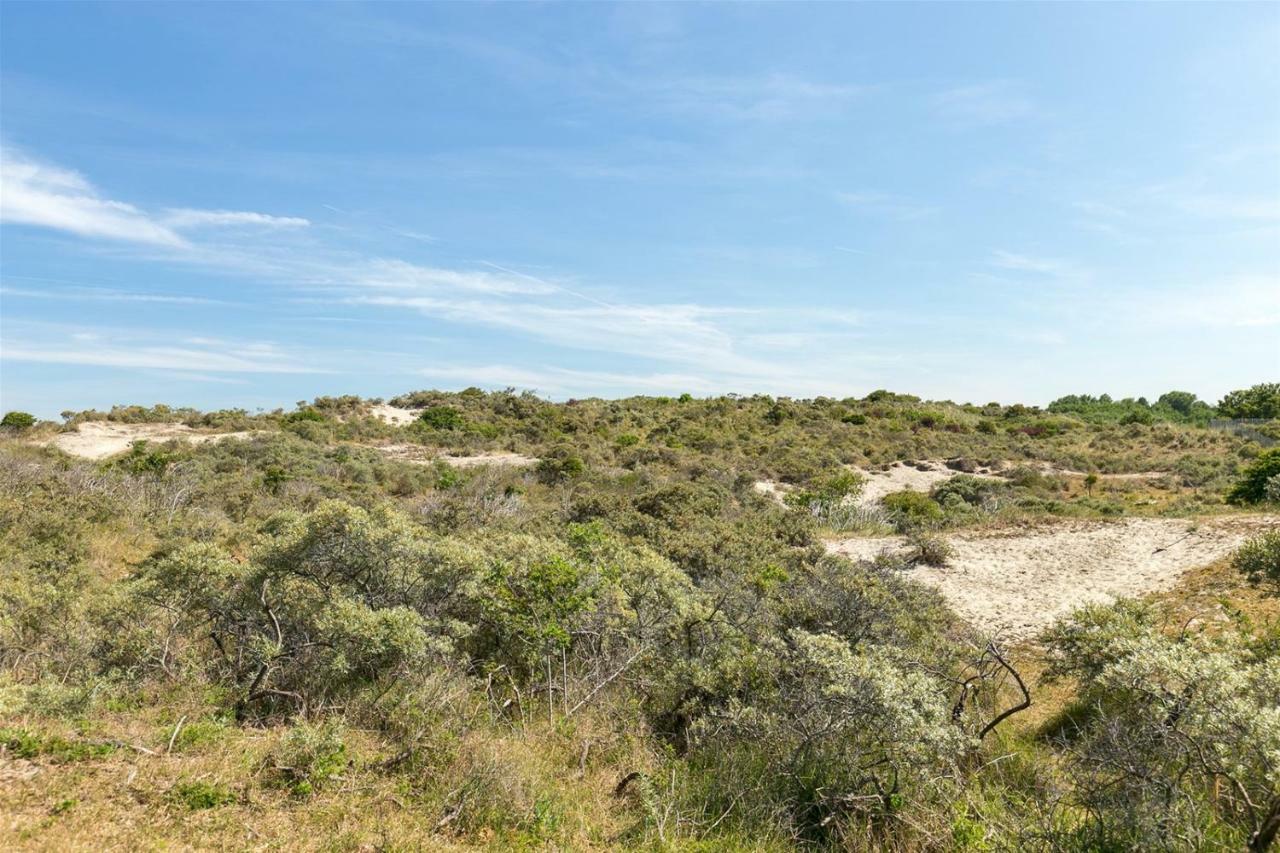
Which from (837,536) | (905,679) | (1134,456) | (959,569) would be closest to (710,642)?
(905,679)

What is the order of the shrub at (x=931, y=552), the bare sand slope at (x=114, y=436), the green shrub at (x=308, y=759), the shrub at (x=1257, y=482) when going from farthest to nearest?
the bare sand slope at (x=114, y=436) < the shrub at (x=1257, y=482) < the shrub at (x=931, y=552) < the green shrub at (x=308, y=759)

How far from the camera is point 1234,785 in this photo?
11.9 feet

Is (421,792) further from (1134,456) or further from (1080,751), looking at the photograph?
(1134,456)

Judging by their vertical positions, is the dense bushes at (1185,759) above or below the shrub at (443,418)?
below

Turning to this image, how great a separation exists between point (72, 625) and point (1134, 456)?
41.9m

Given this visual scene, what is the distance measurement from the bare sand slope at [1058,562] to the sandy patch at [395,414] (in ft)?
97.8

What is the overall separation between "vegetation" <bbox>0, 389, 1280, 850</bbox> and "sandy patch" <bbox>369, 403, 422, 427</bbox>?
92.6 ft

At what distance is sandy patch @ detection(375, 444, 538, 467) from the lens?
2936cm

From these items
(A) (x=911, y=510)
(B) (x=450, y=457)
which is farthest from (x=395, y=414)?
(A) (x=911, y=510)

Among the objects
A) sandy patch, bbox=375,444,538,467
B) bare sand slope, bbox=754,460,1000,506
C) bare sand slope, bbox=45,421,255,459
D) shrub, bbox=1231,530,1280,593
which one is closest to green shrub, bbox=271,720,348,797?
shrub, bbox=1231,530,1280,593

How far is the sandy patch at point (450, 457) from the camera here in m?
29.4

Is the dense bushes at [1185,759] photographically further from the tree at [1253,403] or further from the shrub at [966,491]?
the tree at [1253,403]

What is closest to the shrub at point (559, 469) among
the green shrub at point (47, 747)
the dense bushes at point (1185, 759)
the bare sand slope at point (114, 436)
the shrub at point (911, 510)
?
the shrub at point (911, 510)

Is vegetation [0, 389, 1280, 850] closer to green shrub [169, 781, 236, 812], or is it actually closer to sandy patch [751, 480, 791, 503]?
green shrub [169, 781, 236, 812]
